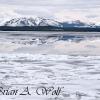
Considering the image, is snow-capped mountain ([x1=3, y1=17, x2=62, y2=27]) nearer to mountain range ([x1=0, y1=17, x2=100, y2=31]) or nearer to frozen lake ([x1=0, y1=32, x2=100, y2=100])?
mountain range ([x1=0, y1=17, x2=100, y2=31])

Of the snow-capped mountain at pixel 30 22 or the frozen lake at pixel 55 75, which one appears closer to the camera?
the frozen lake at pixel 55 75

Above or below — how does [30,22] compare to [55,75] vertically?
above

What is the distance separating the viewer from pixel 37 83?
6.80 metres

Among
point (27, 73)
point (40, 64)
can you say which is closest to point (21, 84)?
point (27, 73)

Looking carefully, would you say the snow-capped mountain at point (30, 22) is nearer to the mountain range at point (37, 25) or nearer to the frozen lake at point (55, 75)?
the mountain range at point (37, 25)

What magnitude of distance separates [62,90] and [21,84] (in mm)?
870

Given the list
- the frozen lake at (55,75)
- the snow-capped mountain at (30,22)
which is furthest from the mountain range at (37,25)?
the frozen lake at (55,75)

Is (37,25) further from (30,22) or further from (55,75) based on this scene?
(55,75)

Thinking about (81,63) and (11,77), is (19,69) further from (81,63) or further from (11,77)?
(81,63)

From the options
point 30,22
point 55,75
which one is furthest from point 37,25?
Result: point 55,75

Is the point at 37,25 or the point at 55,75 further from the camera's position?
the point at 37,25

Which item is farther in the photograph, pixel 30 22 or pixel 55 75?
pixel 30 22

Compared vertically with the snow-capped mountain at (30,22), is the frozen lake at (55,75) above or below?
below

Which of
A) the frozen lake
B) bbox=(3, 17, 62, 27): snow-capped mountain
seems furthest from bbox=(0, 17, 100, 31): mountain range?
the frozen lake
